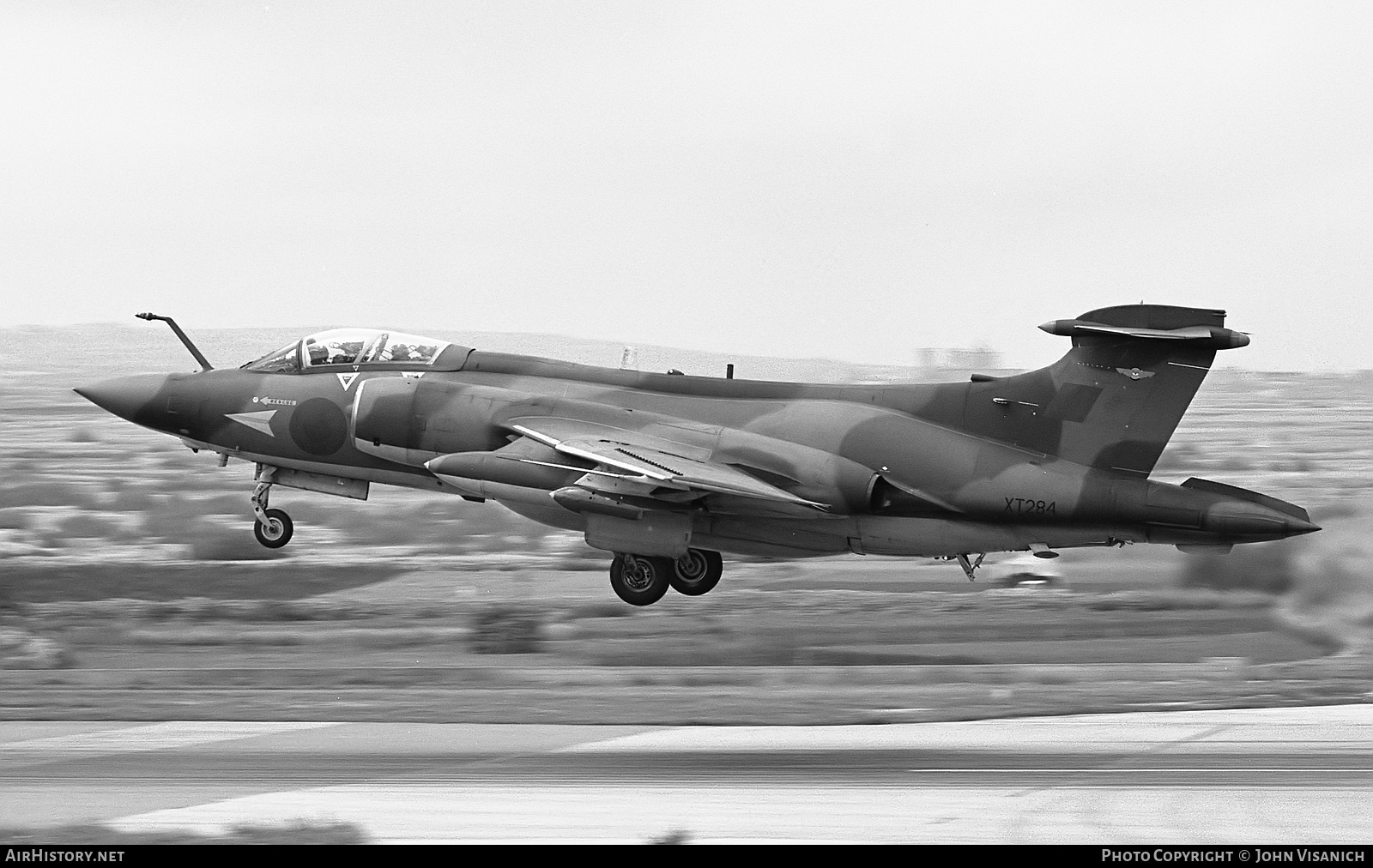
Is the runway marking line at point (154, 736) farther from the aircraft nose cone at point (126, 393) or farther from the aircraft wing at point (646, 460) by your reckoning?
the aircraft nose cone at point (126, 393)

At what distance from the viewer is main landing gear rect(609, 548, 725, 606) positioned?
18.4 m

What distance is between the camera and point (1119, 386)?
1636 cm

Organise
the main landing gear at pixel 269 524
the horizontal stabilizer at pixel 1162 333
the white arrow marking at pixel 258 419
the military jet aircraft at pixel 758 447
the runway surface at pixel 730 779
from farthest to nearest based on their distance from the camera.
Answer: the main landing gear at pixel 269 524, the white arrow marking at pixel 258 419, the military jet aircraft at pixel 758 447, the horizontal stabilizer at pixel 1162 333, the runway surface at pixel 730 779

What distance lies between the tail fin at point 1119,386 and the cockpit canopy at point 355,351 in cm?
760

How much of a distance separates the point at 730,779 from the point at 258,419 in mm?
9687

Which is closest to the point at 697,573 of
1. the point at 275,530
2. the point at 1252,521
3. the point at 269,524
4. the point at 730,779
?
the point at 275,530

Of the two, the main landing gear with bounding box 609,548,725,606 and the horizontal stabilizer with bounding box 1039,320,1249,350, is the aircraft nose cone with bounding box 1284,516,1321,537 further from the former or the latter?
the main landing gear with bounding box 609,548,725,606

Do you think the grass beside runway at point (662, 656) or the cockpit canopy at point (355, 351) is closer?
the grass beside runway at point (662, 656)

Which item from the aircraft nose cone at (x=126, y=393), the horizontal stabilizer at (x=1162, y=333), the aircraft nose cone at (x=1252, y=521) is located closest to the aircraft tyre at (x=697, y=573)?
the horizontal stabilizer at (x=1162, y=333)

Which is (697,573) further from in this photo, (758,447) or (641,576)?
(758,447)

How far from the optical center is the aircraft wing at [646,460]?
16281 mm
